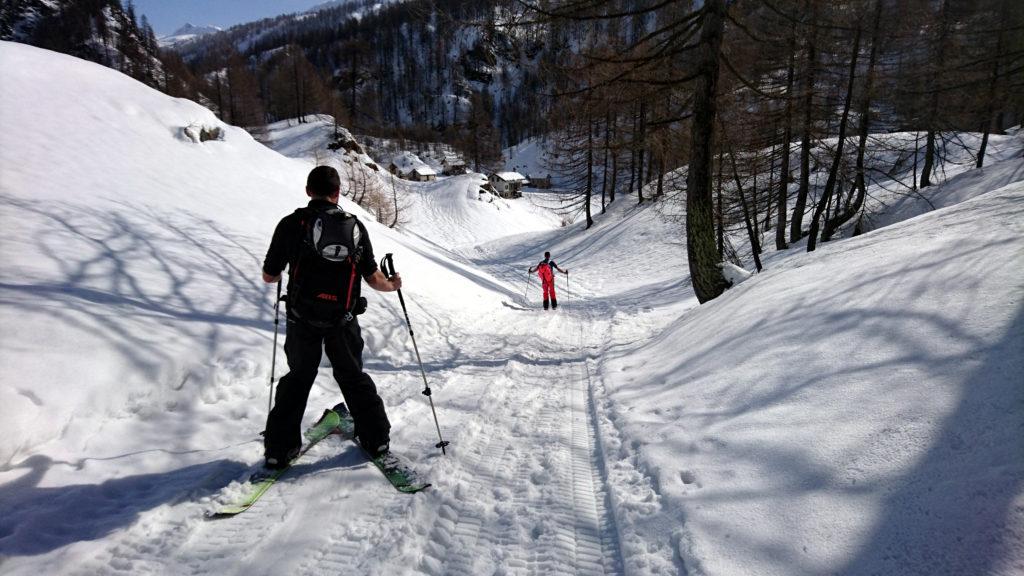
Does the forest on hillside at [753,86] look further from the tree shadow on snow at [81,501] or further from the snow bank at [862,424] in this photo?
the tree shadow on snow at [81,501]

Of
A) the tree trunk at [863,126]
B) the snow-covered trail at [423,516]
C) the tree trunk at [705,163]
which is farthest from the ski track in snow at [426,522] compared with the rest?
the tree trunk at [863,126]

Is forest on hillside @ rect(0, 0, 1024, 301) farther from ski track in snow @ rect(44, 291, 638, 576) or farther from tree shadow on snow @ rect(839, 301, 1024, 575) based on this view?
tree shadow on snow @ rect(839, 301, 1024, 575)

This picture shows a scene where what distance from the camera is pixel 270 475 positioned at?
3047 millimetres

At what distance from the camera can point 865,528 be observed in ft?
6.69

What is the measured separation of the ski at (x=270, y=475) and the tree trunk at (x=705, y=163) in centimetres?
672

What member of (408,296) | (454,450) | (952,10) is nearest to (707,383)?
(454,450)

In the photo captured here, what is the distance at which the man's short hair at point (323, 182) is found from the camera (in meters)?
3.11

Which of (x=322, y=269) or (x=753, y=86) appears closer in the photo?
(x=322, y=269)

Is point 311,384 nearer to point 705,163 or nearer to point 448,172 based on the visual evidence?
point 705,163

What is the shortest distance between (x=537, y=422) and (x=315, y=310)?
2327 mm

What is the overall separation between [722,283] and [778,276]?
1929mm

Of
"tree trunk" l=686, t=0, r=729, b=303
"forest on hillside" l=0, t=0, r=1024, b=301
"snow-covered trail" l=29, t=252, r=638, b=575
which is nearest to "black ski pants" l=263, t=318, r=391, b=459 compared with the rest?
"snow-covered trail" l=29, t=252, r=638, b=575

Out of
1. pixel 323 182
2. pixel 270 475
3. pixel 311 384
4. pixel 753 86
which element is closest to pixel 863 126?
pixel 753 86

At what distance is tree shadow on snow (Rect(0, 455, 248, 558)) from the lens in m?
2.34
